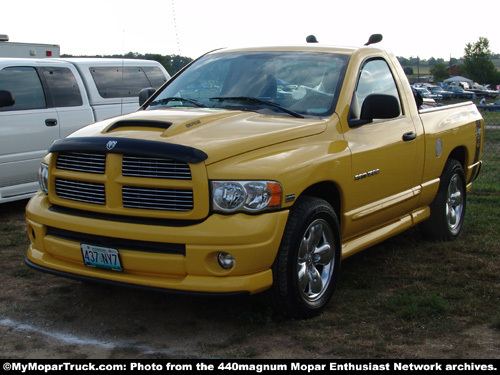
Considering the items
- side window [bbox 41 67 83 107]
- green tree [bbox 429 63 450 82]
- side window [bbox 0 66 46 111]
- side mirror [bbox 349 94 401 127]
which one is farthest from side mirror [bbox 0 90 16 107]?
green tree [bbox 429 63 450 82]

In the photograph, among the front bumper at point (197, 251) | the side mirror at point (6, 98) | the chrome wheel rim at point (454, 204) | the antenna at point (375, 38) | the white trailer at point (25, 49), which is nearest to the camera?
the front bumper at point (197, 251)

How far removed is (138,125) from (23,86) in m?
4.25

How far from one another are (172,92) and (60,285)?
1.81 m

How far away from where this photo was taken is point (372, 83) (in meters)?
5.64

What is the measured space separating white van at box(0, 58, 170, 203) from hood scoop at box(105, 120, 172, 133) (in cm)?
362

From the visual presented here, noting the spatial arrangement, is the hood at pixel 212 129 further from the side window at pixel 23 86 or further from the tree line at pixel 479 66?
the tree line at pixel 479 66

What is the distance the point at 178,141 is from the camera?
13.7 feet

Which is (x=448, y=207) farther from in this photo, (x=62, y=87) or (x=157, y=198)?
(x=62, y=87)

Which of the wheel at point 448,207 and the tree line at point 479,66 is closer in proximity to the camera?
the wheel at point 448,207

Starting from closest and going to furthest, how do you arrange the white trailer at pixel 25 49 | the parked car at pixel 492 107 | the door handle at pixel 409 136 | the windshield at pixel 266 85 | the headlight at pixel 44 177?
the headlight at pixel 44 177
the windshield at pixel 266 85
the door handle at pixel 409 136
the white trailer at pixel 25 49
the parked car at pixel 492 107

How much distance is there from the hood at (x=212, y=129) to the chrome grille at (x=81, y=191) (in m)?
0.34

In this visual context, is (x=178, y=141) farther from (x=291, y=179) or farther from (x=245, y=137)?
(x=291, y=179)

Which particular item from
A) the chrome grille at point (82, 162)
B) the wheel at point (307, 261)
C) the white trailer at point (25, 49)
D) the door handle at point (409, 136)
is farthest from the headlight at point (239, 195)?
the white trailer at point (25, 49)

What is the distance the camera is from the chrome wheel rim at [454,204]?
22.6 ft
